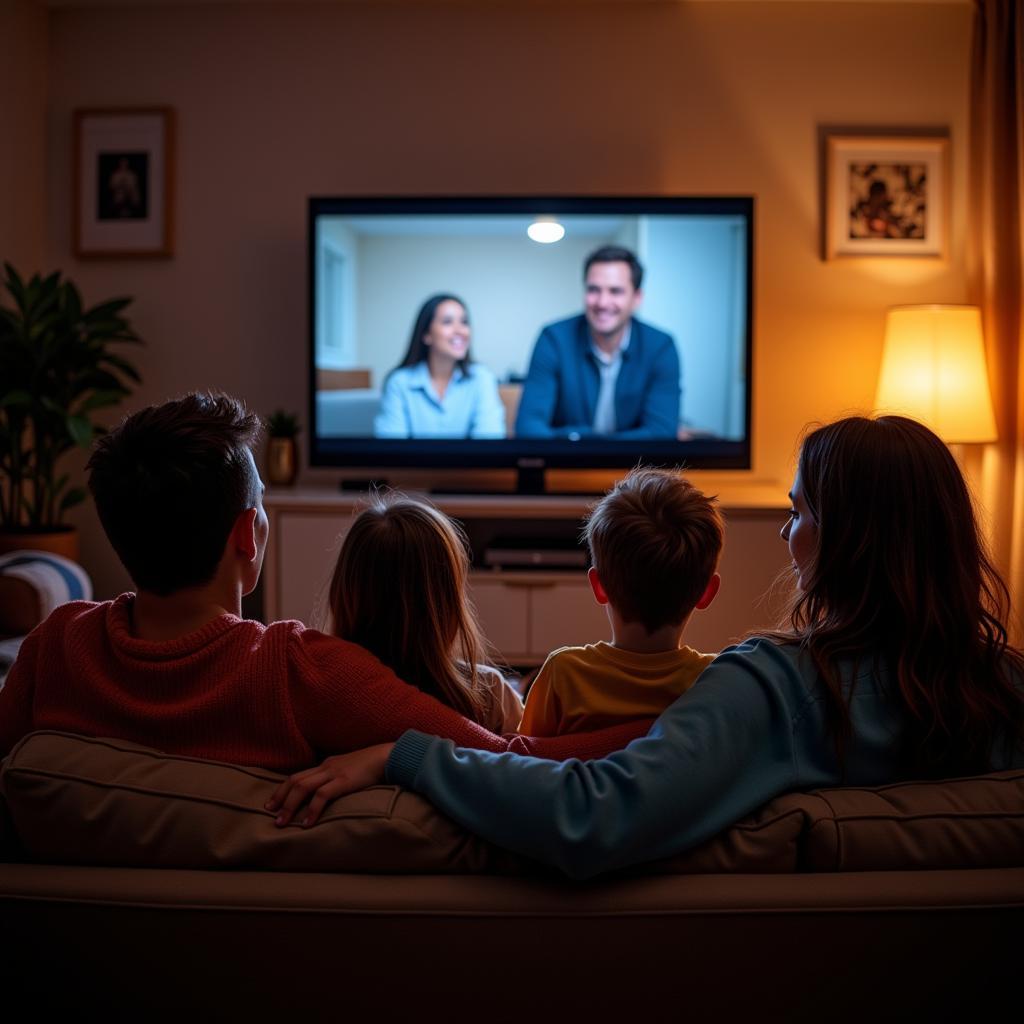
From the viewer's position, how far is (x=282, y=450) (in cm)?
399

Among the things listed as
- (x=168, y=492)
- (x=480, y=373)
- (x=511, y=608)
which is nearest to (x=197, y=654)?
(x=168, y=492)

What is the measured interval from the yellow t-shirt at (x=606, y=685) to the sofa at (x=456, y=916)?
29cm

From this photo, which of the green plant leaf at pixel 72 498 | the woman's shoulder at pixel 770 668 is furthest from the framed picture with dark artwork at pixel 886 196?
the woman's shoulder at pixel 770 668

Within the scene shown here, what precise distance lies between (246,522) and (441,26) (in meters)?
3.41

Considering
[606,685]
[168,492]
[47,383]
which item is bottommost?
[606,685]

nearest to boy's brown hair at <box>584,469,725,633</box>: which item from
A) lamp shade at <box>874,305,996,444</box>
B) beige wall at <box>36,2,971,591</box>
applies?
lamp shade at <box>874,305,996,444</box>

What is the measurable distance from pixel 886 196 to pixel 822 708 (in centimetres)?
349

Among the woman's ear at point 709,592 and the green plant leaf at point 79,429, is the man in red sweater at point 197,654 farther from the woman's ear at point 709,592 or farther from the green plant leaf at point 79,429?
the green plant leaf at point 79,429

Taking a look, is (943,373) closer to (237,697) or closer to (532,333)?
(532,333)

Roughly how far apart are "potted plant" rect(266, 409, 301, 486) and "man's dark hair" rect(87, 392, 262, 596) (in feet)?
9.56

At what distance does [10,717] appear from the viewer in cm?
112

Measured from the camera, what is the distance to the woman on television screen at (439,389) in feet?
12.9

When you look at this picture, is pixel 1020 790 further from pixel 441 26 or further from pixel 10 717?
pixel 441 26

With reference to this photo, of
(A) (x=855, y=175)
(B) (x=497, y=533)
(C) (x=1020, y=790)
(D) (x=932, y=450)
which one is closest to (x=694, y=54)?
(A) (x=855, y=175)
